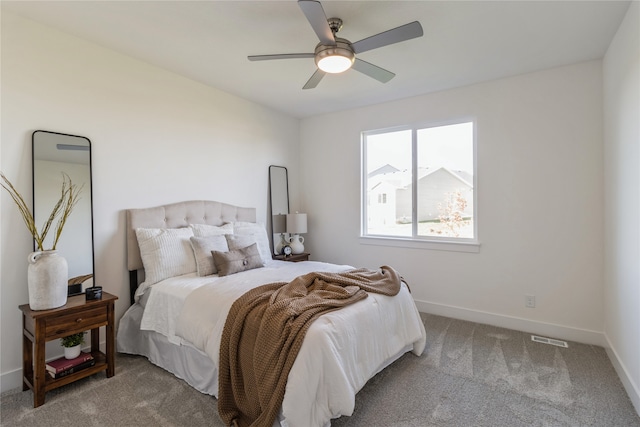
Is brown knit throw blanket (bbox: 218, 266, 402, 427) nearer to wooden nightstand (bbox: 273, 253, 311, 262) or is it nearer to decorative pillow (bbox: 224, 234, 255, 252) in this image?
decorative pillow (bbox: 224, 234, 255, 252)

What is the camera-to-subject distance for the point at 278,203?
4574mm

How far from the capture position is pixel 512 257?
3.40 metres

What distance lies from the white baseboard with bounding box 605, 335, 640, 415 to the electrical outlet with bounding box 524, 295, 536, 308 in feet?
2.03

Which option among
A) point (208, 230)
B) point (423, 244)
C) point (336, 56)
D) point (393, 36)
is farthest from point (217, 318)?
point (423, 244)

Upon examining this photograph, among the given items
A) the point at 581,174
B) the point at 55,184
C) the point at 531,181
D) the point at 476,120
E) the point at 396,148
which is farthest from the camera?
the point at 396,148

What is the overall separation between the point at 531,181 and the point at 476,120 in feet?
2.90

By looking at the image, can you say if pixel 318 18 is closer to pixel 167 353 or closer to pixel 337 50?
pixel 337 50

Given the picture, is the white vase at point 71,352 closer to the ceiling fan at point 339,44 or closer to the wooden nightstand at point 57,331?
the wooden nightstand at point 57,331

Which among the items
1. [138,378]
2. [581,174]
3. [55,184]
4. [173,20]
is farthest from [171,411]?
[581,174]

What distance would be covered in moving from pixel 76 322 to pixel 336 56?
2.61 m

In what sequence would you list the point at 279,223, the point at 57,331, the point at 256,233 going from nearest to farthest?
the point at 57,331, the point at 256,233, the point at 279,223

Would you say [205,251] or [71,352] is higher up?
[205,251]

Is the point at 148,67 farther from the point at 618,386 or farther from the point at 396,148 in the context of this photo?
the point at 618,386

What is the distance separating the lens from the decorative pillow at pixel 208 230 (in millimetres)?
3215
